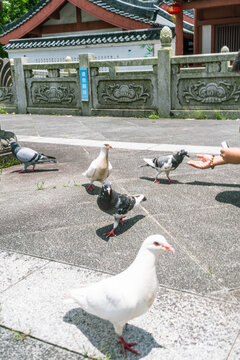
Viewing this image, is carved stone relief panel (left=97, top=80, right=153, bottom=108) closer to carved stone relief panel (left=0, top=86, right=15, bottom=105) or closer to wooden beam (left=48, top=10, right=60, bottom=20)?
carved stone relief panel (left=0, top=86, right=15, bottom=105)

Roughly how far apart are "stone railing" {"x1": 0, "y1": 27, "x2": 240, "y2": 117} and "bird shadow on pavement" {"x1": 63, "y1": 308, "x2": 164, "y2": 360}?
10.2 m

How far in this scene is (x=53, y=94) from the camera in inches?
591

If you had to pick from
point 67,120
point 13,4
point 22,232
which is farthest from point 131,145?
point 13,4

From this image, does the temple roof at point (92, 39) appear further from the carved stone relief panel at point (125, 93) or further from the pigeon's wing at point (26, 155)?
the pigeon's wing at point (26, 155)

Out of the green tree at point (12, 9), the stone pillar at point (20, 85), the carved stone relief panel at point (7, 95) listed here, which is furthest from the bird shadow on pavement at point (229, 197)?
the green tree at point (12, 9)

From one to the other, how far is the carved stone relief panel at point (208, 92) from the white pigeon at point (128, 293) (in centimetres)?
1035

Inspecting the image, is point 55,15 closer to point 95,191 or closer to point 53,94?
point 53,94

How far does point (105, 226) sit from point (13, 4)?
34.5 meters

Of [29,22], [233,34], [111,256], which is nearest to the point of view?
[111,256]

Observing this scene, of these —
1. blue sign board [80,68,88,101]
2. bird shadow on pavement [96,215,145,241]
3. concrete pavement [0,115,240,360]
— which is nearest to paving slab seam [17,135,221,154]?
concrete pavement [0,115,240,360]

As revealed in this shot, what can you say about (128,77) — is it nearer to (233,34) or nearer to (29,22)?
(233,34)

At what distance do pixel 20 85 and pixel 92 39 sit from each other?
242 inches

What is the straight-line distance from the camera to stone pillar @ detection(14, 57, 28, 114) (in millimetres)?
15358

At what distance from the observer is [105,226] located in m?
4.04
